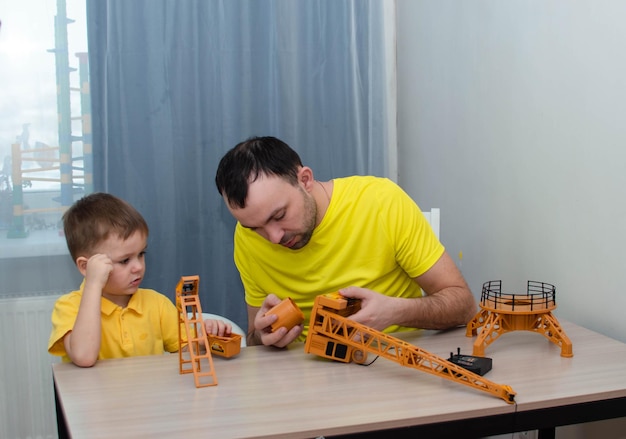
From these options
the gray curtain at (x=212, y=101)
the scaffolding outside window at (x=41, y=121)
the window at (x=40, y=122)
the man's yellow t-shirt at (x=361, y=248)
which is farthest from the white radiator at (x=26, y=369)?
the man's yellow t-shirt at (x=361, y=248)

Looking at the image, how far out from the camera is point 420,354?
114 cm

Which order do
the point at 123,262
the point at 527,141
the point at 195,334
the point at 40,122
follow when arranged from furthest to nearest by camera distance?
the point at 40,122, the point at 527,141, the point at 123,262, the point at 195,334

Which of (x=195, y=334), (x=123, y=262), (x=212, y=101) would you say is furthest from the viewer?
(x=212, y=101)

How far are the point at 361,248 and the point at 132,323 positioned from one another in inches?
23.0

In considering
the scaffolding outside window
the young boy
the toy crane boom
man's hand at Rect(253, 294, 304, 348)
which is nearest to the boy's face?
the young boy

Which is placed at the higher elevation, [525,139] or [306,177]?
[525,139]

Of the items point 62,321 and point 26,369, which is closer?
point 62,321

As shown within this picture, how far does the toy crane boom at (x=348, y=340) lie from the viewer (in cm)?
117

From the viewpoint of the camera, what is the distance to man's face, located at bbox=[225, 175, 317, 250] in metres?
1.41

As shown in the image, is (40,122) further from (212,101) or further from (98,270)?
(98,270)

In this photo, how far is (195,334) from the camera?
4.08 feet

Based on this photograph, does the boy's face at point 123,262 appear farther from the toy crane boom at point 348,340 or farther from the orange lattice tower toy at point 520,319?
the orange lattice tower toy at point 520,319

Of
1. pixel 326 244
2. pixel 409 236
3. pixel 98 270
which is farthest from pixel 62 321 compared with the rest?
pixel 409 236

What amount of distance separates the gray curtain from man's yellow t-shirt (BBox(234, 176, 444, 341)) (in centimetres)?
66
